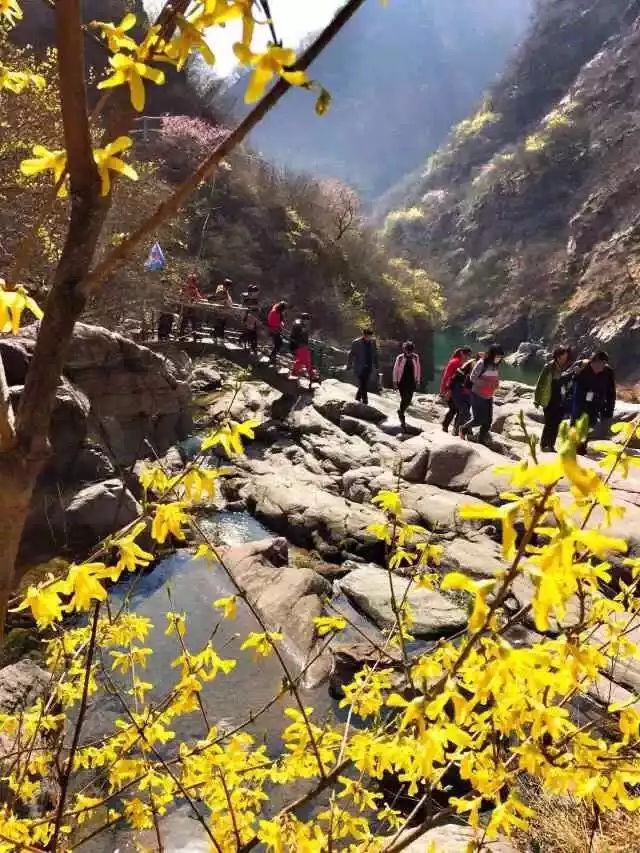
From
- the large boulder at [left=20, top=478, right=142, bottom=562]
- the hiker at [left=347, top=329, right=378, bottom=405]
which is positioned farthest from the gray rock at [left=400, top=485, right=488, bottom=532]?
the large boulder at [left=20, top=478, right=142, bottom=562]

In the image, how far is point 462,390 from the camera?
36.3 feet

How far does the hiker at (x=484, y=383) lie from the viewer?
9.49 metres

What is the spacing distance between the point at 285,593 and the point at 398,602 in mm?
1347

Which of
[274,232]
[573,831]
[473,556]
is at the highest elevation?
[274,232]

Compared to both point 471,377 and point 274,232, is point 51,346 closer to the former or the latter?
point 471,377

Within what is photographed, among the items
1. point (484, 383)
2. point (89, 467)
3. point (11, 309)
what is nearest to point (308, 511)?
point (89, 467)

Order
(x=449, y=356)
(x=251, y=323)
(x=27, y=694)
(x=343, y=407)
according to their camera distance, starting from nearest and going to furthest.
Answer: (x=27, y=694)
(x=343, y=407)
(x=251, y=323)
(x=449, y=356)

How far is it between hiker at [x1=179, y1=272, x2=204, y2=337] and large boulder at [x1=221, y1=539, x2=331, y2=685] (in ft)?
24.0

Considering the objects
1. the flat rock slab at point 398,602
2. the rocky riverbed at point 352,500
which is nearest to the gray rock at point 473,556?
the rocky riverbed at point 352,500

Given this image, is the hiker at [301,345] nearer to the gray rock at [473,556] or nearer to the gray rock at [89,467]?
the gray rock at [89,467]

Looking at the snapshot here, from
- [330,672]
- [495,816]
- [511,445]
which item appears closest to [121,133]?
[495,816]

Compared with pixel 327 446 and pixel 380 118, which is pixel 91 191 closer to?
pixel 327 446

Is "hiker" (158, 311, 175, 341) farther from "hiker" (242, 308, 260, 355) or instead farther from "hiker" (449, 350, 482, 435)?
"hiker" (449, 350, 482, 435)

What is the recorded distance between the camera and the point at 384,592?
23.7 feet
